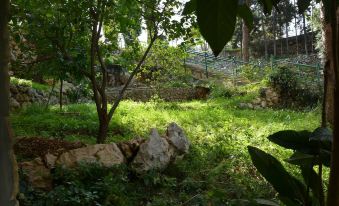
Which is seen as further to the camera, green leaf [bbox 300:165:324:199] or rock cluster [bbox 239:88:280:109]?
rock cluster [bbox 239:88:280:109]

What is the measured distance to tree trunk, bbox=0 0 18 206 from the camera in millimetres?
781

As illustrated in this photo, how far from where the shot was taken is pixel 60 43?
446 cm

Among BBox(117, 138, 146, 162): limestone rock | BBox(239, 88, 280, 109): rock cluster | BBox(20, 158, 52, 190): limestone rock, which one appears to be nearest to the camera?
BBox(20, 158, 52, 190): limestone rock

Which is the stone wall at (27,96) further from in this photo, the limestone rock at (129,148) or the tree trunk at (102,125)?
the limestone rock at (129,148)

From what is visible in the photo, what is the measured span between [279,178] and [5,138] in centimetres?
67

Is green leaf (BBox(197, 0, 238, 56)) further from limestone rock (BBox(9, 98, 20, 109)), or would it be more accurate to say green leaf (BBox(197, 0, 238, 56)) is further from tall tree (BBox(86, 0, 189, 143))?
limestone rock (BBox(9, 98, 20, 109))

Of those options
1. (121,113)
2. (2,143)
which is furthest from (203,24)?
(121,113)

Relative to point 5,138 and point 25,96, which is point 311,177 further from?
point 25,96

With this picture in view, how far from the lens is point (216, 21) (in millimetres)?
454

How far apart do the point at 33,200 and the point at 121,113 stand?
4.69 m

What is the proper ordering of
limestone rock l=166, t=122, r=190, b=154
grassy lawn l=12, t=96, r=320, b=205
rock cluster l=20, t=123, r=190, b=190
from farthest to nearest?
limestone rock l=166, t=122, r=190, b=154
grassy lawn l=12, t=96, r=320, b=205
rock cluster l=20, t=123, r=190, b=190

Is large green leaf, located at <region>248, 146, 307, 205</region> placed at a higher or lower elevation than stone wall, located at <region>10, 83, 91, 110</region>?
higher

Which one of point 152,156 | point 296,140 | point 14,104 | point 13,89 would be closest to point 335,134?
point 296,140

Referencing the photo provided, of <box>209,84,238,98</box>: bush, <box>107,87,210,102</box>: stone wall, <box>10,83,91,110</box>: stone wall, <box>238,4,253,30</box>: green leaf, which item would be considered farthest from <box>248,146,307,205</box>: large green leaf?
<box>107,87,210,102</box>: stone wall
